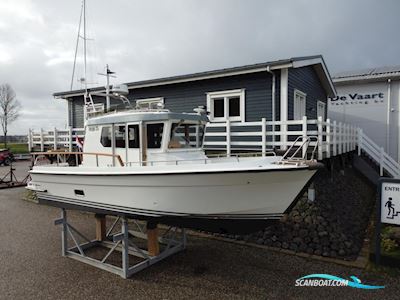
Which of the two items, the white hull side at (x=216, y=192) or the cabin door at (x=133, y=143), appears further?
the cabin door at (x=133, y=143)

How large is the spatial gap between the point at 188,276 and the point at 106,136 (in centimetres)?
314

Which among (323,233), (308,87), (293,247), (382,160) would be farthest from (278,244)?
(308,87)

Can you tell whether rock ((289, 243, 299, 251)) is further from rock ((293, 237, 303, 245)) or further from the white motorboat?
the white motorboat

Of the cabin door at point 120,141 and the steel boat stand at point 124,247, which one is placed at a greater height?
the cabin door at point 120,141

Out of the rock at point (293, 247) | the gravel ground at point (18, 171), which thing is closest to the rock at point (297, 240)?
the rock at point (293, 247)

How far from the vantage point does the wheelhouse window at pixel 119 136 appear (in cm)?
571

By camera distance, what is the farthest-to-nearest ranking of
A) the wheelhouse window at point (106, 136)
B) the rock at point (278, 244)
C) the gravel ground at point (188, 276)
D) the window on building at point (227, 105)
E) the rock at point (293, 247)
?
the window on building at point (227, 105) → the rock at point (278, 244) → the rock at point (293, 247) → the wheelhouse window at point (106, 136) → the gravel ground at point (188, 276)

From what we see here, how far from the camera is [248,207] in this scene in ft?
14.8

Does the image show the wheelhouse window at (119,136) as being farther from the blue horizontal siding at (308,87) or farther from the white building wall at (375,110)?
the white building wall at (375,110)

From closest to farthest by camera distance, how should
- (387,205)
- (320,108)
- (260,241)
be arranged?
(387,205)
(260,241)
(320,108)

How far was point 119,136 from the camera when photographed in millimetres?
5762

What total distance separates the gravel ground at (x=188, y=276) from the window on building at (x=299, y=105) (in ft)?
21.3

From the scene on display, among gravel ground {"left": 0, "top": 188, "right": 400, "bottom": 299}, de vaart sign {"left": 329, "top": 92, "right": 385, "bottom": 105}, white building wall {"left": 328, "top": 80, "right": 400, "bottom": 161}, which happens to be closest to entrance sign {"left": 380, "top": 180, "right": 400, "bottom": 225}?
gravel ground {"left": 0, "top": 188, "right": 400, "bottom": 299}

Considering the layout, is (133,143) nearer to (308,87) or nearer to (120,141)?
(120,141)
